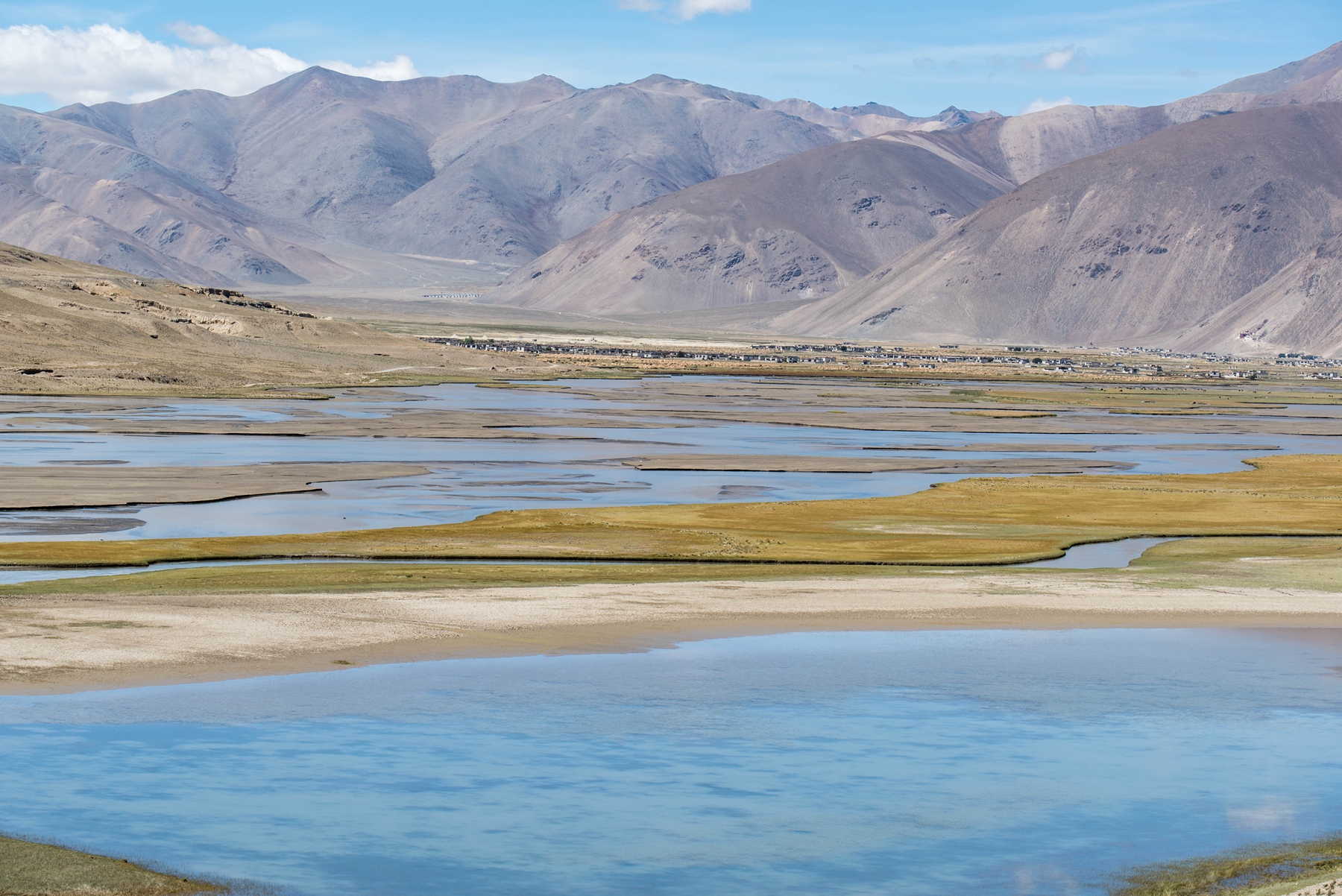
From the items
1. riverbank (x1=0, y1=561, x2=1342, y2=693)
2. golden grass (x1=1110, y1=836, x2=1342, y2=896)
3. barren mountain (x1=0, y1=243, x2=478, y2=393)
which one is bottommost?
golden grass (x1=1110, y1=836, x2=1342, y2=896)

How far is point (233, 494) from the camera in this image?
51.4 metres

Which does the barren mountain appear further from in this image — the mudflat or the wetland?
the wetland

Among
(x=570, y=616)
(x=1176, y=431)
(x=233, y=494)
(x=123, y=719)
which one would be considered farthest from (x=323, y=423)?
(x=123, y=719)

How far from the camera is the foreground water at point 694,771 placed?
17234 millimetres

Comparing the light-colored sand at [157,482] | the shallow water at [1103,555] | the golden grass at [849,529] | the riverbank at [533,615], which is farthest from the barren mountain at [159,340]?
the riverbank at [533,615]

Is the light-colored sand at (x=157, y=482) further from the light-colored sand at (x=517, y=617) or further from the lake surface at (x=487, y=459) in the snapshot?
the light-colored sand at (x=517, y=617)

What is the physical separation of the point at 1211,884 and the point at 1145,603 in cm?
1843

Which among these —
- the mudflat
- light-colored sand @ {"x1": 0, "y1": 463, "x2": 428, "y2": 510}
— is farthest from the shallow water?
light-colored sand @ {"x1": 0, "y1": 463, "x2": 428, "y2": 510}

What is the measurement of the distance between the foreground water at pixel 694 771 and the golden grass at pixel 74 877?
24.8 inches

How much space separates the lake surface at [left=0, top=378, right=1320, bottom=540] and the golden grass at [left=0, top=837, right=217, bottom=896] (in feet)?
84.2

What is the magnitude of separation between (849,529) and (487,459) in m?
25.2

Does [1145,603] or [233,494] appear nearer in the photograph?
[1145,603]

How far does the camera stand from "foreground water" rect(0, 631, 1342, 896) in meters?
17.2

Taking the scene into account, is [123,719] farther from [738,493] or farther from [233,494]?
[738,493]
